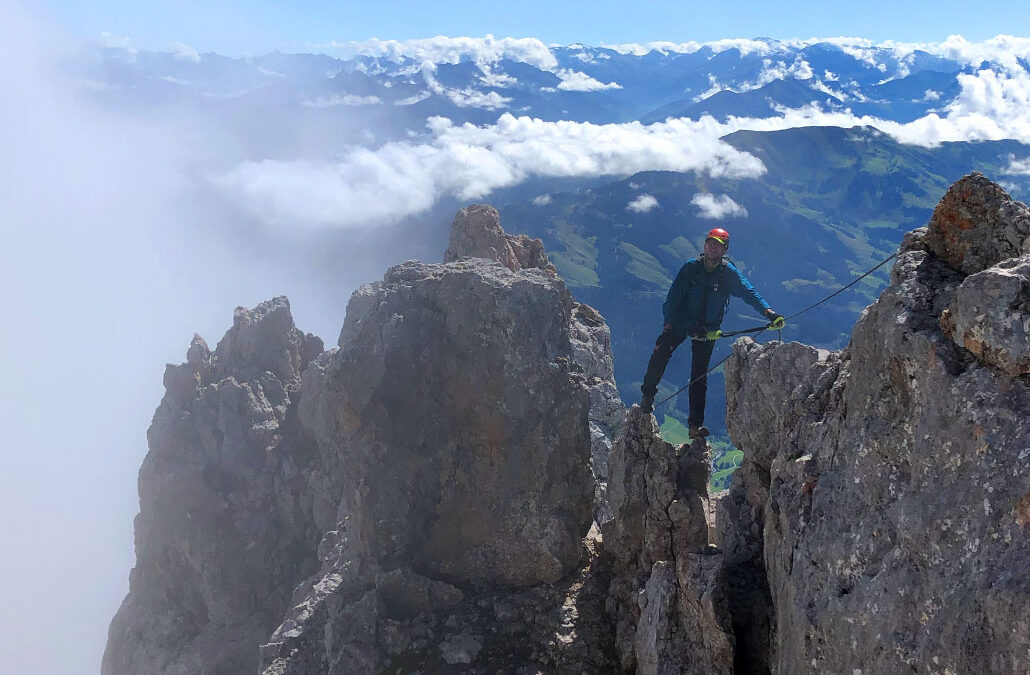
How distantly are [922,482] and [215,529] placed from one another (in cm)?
3955

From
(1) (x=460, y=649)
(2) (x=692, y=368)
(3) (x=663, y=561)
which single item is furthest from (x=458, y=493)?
(2) (x=692, y=368)

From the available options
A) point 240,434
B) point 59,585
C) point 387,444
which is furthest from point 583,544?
point 59,585

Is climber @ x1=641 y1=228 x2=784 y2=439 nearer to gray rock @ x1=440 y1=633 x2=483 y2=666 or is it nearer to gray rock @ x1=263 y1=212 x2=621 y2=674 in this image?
gray rock @ x1=263 y1=212 x2=621 y2=674

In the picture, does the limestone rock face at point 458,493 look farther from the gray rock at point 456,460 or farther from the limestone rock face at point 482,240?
the limestone rock face at point 482,240

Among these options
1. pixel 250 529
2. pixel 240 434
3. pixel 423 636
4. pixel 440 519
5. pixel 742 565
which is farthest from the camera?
pixel 240 434

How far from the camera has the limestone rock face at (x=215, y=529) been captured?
38.9 metres

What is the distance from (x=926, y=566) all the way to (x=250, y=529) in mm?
38438

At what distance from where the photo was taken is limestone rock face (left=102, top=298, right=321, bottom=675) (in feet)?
128

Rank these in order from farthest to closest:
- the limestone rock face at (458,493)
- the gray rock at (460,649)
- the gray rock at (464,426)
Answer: the gray rock at (464,426) < the limestone rock face at (458,493) < the gray rock at (460,649)

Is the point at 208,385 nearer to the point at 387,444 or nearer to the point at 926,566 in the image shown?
the point at 387,444

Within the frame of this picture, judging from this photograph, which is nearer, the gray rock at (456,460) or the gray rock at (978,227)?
the gray rock at (978,227)

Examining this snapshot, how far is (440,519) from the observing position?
25719mm

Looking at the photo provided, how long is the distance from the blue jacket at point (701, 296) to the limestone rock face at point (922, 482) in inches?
332

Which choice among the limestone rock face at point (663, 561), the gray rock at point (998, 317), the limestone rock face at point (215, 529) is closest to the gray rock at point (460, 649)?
the limestone rock face at point (663, 561)
